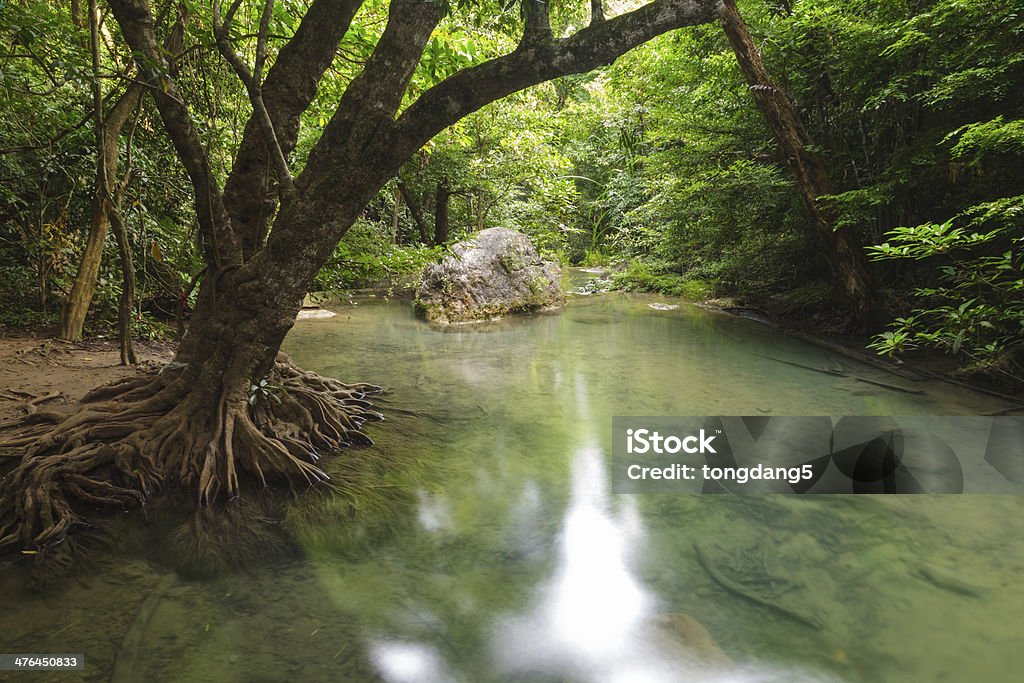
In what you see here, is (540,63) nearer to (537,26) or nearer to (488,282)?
(537,26)

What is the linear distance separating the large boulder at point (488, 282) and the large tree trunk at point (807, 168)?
5027 mm

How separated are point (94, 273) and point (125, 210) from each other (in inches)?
29.4

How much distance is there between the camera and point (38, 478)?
3227mm

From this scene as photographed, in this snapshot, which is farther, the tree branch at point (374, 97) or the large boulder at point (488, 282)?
the large boulder at point (488, 282)

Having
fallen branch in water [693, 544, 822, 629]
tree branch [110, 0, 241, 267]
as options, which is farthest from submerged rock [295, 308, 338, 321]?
fallen branch in water [693, 544, 822, 629]

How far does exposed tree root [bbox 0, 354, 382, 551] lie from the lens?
3.20 metres

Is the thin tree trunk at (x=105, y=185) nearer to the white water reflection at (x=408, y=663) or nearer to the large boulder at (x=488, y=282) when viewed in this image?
the white water reflection at (x=408, y=663)

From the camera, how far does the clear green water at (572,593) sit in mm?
2293

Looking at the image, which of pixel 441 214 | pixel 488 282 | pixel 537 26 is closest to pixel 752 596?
pixel 537 26

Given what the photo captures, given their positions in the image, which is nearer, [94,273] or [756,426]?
[756,426]

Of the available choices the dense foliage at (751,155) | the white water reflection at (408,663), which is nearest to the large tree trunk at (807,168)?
the dense foliage at (751,155)

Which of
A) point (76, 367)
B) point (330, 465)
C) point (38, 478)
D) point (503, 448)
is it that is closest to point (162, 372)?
point (38, 478)

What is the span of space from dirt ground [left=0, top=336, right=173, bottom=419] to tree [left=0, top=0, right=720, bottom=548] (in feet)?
1.92

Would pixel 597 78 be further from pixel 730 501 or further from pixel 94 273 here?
pixel 730 501
